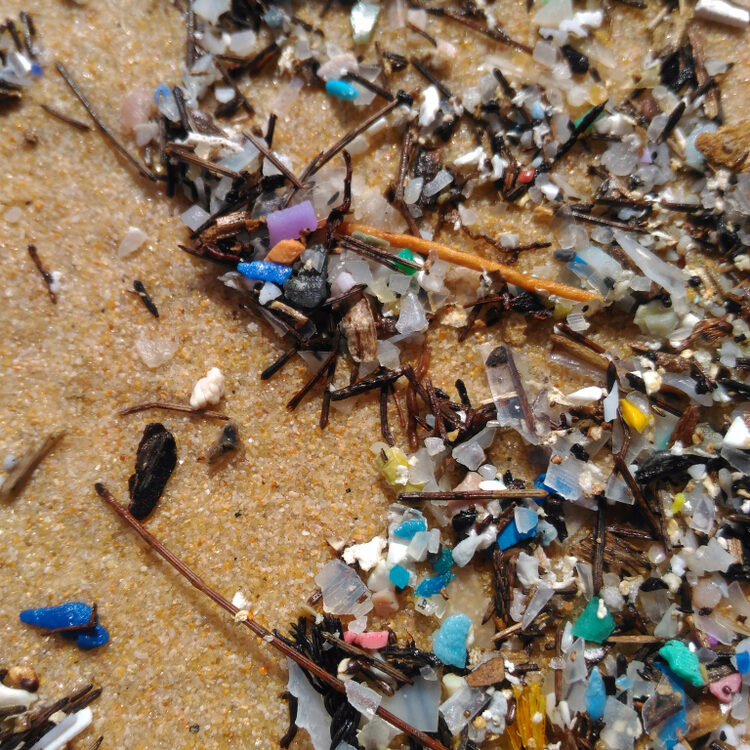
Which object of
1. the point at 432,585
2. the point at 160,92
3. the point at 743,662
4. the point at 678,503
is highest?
the point at 160,92

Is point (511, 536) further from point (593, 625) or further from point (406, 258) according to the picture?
point (406, 258)

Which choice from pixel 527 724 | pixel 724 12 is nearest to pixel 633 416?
pixel 527 724

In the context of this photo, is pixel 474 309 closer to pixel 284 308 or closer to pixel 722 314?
pixel 284 308

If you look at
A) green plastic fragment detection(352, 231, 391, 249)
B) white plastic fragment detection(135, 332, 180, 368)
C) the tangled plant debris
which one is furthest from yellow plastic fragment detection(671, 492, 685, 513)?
white plastic fragment detection(135, 332, 180, 368)

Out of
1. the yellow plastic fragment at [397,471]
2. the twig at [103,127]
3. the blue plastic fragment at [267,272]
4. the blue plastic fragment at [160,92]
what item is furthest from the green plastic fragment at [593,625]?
the blue plastic fragment at [160,92]

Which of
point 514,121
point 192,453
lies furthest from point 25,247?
point 514,121

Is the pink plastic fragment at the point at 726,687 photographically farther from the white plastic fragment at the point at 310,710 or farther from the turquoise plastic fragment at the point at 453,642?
the white plastic fragment at the point at 310,710
